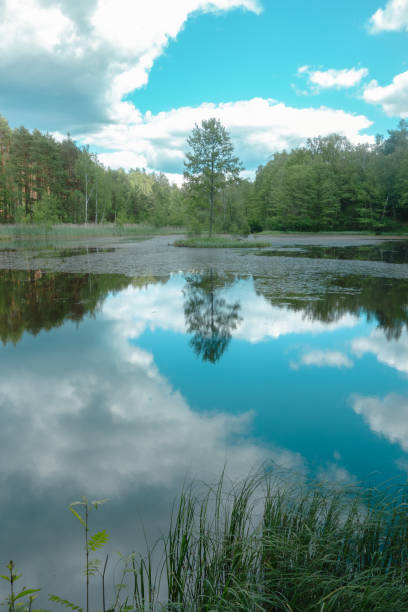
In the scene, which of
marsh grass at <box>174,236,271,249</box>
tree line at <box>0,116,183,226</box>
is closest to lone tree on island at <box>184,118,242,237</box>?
marsh grass at <box>174,236,271,249</box>

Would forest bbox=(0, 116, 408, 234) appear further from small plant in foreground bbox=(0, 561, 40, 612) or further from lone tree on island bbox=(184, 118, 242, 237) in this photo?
small plant in foreground bbox=(0, 561, 40, 612)

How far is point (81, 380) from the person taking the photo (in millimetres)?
5059

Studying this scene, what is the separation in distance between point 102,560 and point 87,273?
1324cm

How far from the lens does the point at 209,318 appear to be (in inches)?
319

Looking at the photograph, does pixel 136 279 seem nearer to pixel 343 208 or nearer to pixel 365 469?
pixel 365 469

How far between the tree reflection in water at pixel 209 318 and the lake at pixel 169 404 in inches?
2.1

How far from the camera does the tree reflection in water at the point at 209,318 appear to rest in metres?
6.33

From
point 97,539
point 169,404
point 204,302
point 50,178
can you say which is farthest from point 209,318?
point 50,178

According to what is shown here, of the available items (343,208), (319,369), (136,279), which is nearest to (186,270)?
(136,279)

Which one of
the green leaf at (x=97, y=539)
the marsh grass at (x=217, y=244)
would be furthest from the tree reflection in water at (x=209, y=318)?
the marsh grass at (x=217, y=244)

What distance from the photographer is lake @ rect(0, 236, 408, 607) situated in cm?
280

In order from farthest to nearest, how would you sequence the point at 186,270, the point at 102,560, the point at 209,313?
the point at 186,270 → the point at 209,313 → the point at 102,560

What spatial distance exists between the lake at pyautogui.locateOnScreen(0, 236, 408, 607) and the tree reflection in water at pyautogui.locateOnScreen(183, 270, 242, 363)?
0.17 ft

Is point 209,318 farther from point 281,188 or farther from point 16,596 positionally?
point 281,188
